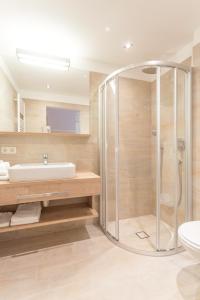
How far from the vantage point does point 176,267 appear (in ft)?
5.10

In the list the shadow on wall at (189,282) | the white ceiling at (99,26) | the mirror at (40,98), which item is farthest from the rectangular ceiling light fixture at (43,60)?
the shadow on wall at (189,282)

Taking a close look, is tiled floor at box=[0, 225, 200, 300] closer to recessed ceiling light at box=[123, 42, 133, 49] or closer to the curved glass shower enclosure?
the curved glass shower enclosure

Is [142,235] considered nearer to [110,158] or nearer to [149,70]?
[110,158]

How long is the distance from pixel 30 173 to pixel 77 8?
1525mm

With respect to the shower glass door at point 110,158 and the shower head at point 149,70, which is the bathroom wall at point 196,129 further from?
the shower glass door at point 110,158

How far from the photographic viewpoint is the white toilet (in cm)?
115

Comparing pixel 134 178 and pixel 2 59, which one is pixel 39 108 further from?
pixel 134 178

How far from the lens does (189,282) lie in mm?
1381

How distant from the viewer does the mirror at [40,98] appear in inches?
79.0

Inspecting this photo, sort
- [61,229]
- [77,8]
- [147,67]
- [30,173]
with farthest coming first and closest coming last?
[61,229]
[147,67]
[30,173]
[77,8]

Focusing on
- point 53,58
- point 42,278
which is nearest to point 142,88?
point 53,58

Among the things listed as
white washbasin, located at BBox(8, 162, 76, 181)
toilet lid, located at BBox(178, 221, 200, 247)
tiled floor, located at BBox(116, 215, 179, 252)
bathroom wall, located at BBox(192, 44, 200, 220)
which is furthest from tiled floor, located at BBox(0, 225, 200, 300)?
white washbasin, located at BBox(8, 162, 76, 181)

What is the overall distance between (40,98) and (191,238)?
6.66 feet

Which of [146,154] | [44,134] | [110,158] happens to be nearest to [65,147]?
[44,134]
